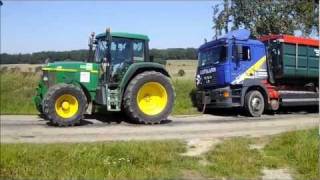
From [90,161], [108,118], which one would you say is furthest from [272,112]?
[90,161]

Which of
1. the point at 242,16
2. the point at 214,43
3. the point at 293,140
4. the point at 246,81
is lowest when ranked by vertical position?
the point at 293,140

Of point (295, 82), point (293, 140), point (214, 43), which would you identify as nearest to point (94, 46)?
point (214, 43)

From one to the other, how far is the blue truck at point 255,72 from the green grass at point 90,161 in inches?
359

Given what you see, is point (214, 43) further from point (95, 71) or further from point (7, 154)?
point (7, 154)

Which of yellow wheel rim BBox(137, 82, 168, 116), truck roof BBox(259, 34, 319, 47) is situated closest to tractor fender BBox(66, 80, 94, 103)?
yellow wheel rim BBox(137, 82, 168, 116)

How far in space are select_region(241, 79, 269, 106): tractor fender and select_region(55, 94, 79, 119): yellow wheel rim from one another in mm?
7129

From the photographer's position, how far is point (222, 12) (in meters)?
25.2

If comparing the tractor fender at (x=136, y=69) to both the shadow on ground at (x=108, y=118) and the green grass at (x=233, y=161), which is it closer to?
the shadow on ground at (x=108, y=118)

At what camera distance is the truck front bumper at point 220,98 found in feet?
60.1

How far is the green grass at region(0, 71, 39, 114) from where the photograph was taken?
1883 cm

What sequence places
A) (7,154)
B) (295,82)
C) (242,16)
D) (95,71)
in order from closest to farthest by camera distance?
1. (7,154)
2. (95,71)
3. (295,82)
4. (242,16)

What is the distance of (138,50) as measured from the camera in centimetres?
1508

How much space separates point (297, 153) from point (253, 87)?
9.36 meters

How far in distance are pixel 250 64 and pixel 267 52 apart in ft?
3.80
